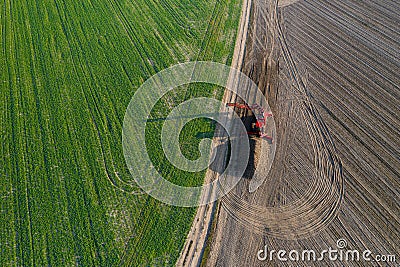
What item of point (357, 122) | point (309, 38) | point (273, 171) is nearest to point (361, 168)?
point (357, 122)

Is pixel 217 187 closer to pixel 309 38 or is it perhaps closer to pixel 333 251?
pixel 333 251

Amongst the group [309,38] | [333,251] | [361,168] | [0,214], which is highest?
[309,38]

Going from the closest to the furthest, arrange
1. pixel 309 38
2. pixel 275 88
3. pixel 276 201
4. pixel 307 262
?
pixel 307 262
pixel 276 201
pixel 275 88
pixel 309 38

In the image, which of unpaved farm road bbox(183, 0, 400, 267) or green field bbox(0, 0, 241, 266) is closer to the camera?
green field bbox(0, 0, 241, 266)

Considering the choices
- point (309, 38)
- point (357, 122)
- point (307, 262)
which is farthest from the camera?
point (309, 38)
